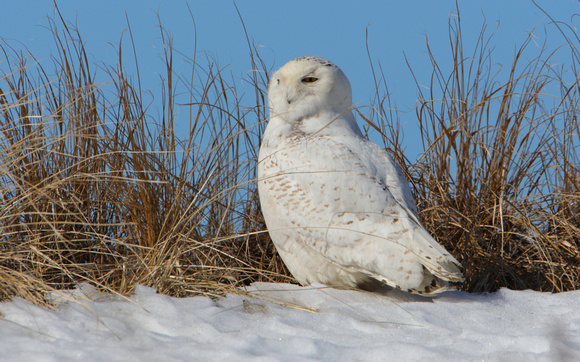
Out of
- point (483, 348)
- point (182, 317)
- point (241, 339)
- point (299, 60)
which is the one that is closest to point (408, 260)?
point (483, 348)

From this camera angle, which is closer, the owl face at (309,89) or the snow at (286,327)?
the snow at (286,327)

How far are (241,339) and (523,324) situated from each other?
4.37 feet

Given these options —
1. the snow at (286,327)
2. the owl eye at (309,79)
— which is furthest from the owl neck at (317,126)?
the snow at (286,327)

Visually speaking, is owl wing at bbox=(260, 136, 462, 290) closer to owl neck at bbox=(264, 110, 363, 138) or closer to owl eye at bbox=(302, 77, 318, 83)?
owl neck at bbox=(264, 110, 363, 138)

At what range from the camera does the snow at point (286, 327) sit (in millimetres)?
2279

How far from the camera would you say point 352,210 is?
291cm

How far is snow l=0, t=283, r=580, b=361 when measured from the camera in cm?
228

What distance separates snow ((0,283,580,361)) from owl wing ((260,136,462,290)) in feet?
0.75

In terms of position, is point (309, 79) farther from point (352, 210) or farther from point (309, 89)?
point (352, 210)

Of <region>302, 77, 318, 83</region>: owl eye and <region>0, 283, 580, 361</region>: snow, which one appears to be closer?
<region>0, 283, 580, 361</region>: snow

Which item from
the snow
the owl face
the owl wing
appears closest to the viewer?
the snow

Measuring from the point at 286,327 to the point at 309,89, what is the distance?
4.51 feet

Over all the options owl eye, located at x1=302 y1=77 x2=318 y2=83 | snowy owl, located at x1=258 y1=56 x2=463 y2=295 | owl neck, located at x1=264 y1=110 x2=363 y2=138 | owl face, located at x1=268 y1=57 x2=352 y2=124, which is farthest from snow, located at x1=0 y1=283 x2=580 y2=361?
owl eye, located at x1=302 y1=77 x2=318 y2=83

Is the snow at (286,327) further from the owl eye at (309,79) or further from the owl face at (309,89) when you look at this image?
the owl eye at (309,79)
